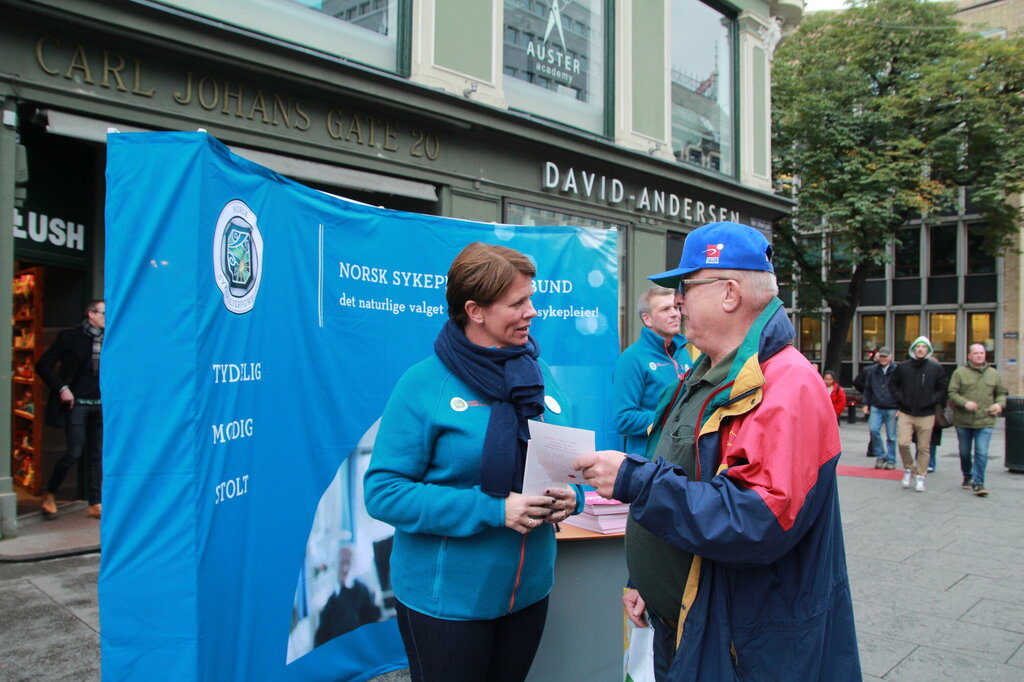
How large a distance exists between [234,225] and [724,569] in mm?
2010

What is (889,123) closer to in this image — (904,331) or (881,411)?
(881,411)

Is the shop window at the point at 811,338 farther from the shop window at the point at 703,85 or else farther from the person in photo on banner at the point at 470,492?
the person in photo on banner at the point at 470,492

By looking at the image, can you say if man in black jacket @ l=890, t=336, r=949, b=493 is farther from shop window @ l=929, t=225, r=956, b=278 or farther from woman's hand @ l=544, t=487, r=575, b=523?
shop window @ l=929, t=225, r=956, b=278

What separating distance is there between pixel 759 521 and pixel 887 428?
1161 centimetres

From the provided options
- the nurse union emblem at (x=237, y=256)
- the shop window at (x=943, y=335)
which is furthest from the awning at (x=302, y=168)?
the shop window at (x=943, y=335)

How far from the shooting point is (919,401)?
9.50m

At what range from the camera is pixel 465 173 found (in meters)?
9.44

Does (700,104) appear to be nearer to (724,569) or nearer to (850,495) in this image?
(850,495)

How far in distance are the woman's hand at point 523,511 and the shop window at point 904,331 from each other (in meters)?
30.6

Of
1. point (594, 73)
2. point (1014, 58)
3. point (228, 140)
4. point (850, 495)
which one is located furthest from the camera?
point (1014, 58)

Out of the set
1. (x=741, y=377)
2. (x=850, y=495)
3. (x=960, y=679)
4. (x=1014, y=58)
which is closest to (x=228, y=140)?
(x=741, y=377)

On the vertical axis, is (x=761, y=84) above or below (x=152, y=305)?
above

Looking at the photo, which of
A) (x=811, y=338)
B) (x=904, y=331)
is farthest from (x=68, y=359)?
(x=811, y=338)

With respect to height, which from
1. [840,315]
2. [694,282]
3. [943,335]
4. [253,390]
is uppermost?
[840,315]
